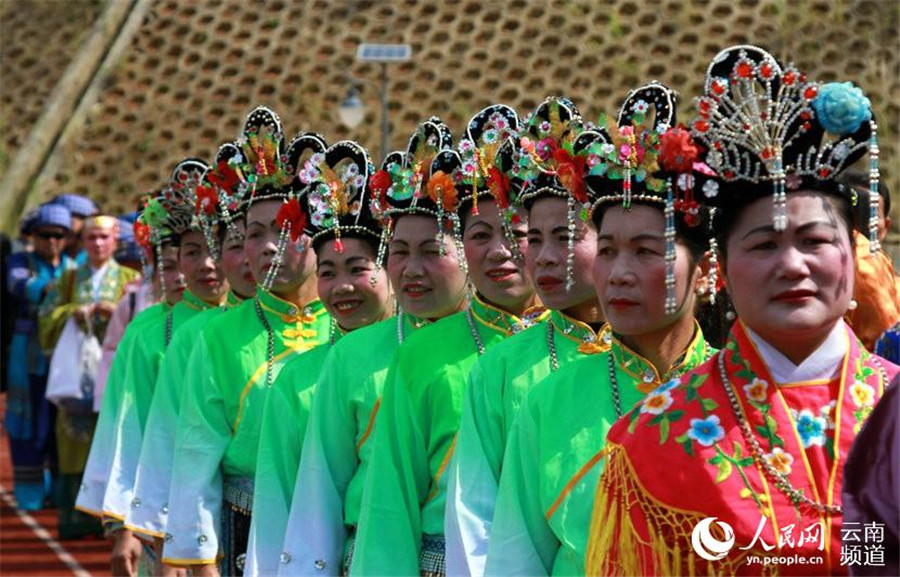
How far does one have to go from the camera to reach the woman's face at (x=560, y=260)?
4.08 metres

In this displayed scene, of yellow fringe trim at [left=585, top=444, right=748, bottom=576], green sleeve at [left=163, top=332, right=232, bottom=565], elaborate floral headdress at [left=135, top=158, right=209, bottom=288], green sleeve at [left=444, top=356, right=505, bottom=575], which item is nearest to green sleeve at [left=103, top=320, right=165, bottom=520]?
elaborate floral headdress at [left=135, top=158, right=209, bottom=288]

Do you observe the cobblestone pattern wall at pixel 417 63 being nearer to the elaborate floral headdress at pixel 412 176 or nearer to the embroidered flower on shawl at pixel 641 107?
the elaborate floral headdress at pixel 412 176

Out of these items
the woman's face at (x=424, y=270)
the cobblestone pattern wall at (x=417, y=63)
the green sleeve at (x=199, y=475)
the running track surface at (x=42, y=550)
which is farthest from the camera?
the cobblestone pattern wall at (x=417, y=63)

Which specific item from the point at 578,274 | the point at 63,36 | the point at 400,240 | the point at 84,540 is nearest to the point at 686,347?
the point at 578,274

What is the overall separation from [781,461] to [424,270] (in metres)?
1.85

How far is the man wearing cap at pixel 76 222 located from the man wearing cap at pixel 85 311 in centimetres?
42

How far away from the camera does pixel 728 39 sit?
24000 millimetres

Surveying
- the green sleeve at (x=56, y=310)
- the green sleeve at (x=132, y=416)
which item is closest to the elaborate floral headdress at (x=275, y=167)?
the green sleeve at (x=132, y=416)

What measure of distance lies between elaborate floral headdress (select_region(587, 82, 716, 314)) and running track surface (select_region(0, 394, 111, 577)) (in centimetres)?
634

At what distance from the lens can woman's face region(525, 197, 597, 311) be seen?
13.4 feet

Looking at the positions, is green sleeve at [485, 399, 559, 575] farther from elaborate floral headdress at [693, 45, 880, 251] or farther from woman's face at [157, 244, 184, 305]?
woman's face at [157, 244, 184, 305]

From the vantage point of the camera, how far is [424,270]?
4727mm

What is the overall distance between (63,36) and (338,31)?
4.60 metres

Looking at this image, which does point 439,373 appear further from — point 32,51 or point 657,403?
point 32,51
